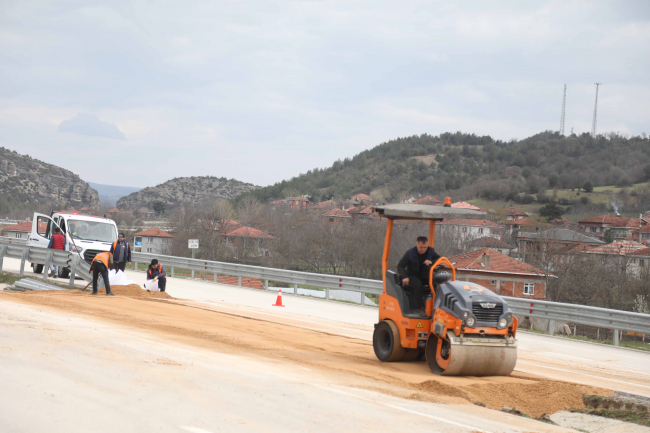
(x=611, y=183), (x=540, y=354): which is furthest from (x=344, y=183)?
(x=540, y=354)

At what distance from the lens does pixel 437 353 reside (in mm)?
8359

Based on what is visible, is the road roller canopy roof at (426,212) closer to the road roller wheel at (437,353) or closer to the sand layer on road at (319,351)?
the road roller wheel at (437,353)

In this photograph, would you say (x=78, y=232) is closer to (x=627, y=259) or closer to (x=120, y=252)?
(x=120, y=252)

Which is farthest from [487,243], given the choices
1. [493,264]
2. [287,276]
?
[287,276]

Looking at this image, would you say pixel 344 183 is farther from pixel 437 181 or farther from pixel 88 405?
pixel 88 405

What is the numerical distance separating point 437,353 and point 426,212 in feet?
6.86

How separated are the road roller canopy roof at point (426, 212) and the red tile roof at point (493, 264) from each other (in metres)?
37.2

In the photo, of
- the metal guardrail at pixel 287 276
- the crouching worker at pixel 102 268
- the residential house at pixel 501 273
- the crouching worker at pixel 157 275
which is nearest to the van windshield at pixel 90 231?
the crouching worker at pixel 157 275

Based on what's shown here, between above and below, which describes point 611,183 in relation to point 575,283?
A: above

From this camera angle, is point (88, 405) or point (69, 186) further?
point (69, 186)

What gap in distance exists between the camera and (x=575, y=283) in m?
44.8

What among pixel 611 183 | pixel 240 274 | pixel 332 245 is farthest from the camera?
pixel 611 183

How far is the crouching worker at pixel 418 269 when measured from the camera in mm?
8859

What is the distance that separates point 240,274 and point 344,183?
16462 cm
